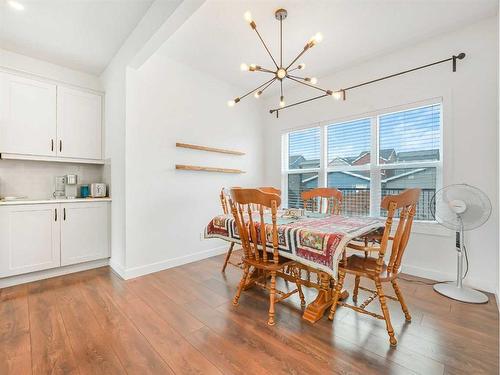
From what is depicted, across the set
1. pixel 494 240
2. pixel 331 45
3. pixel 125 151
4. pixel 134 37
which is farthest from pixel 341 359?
pixel 134 37

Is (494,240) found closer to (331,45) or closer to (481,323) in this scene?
(481,323)

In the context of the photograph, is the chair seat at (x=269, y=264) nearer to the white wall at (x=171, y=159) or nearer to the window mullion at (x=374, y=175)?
the white wall at (x=171, y=159)

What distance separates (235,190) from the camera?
6.05ft

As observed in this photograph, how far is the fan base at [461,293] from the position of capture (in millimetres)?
2104

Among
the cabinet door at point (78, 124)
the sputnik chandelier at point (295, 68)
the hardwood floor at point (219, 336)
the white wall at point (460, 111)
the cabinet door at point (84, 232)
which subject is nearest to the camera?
the hardwood floor at point (219, 336)

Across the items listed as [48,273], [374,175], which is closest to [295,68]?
[374,175]

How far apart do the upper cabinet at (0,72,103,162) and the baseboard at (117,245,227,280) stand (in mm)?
1588

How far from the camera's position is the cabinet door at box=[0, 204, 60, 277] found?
241cm

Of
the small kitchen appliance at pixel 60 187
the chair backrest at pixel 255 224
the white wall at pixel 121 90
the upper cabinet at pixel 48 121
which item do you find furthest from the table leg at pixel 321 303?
the small kitchen appliance at pixel 60 187

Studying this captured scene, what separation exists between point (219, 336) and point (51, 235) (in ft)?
7.61

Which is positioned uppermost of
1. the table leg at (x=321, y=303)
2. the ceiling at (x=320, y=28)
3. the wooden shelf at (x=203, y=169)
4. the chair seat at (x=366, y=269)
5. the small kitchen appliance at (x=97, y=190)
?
the ceiling at (x=320, y=28)

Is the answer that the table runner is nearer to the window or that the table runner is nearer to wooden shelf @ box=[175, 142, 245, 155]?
the window

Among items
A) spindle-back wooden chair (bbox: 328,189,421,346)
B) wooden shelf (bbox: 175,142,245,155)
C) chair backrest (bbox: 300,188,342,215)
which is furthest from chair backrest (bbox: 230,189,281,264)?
wooden shelf (bbox: 175,142,245,155)

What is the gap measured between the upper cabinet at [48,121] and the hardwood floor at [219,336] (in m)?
1.58
